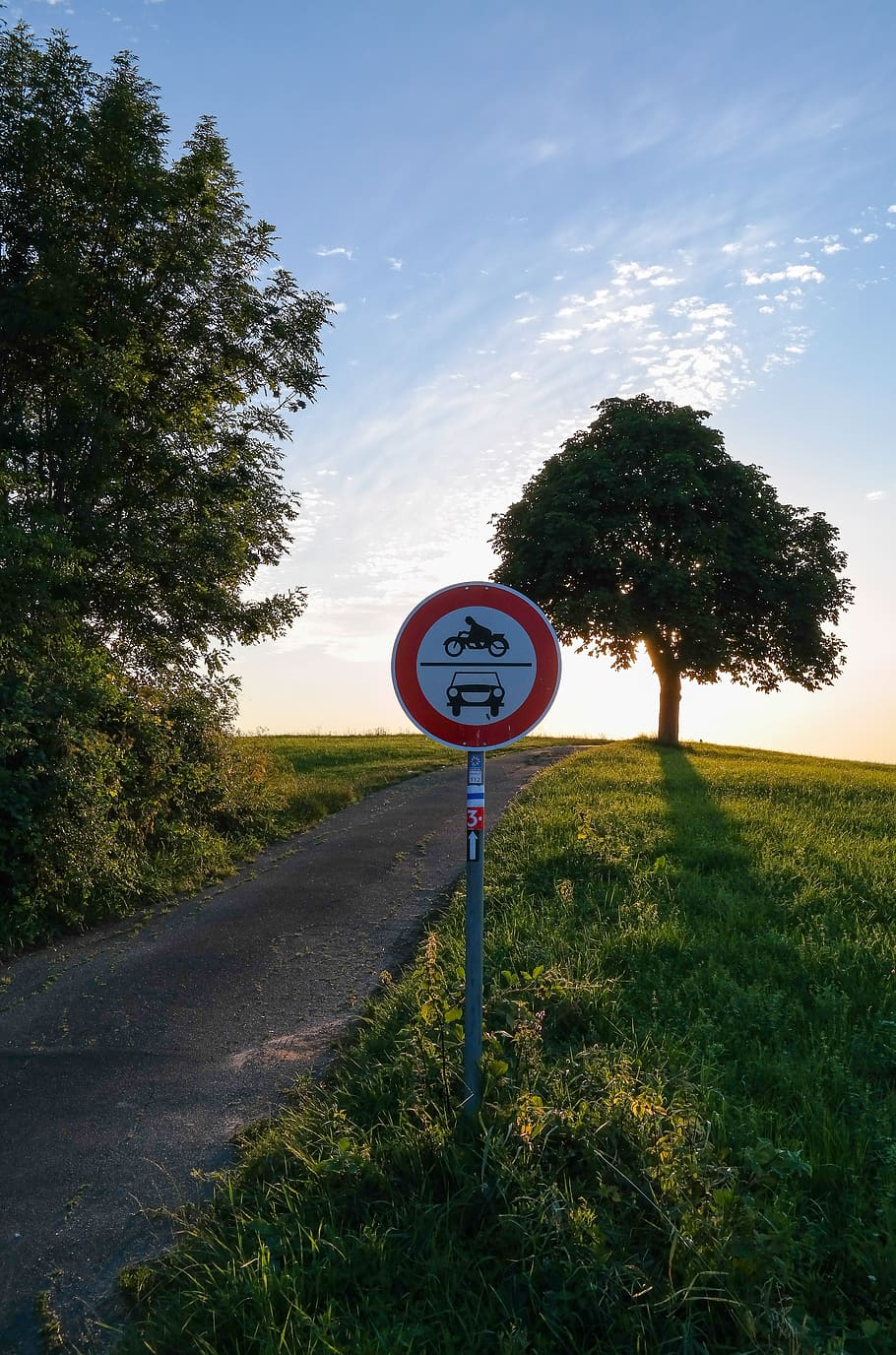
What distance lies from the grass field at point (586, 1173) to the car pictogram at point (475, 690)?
1.68 m

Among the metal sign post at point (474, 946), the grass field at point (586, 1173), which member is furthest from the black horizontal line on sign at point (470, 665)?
the grass field at point (586, 1173)

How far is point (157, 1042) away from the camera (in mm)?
5758

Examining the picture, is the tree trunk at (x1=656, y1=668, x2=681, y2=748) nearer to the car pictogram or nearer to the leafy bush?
the leafy bush

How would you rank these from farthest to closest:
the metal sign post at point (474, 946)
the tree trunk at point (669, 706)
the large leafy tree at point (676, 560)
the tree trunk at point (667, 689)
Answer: the tree trunk at point (669, 706) → the tree trunk at point (667, 689) → the large leafy tree at point (676, 560) → the metal sign post at point (474, 946)

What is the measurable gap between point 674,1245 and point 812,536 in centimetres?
2685

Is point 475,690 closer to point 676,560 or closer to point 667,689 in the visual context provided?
point 676,560

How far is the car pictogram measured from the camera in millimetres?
4039

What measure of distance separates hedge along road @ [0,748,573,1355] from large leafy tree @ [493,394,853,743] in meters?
15.6

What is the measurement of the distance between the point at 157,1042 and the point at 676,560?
22032mm

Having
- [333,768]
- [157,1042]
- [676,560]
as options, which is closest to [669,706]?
[676,560]

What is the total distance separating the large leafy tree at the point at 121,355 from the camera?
1152 centimetres

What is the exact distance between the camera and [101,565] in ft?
38.8

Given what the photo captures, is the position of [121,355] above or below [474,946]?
above

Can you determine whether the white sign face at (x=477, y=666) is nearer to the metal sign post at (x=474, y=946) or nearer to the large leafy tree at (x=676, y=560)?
the metal sign post at (x=474, y=946)
